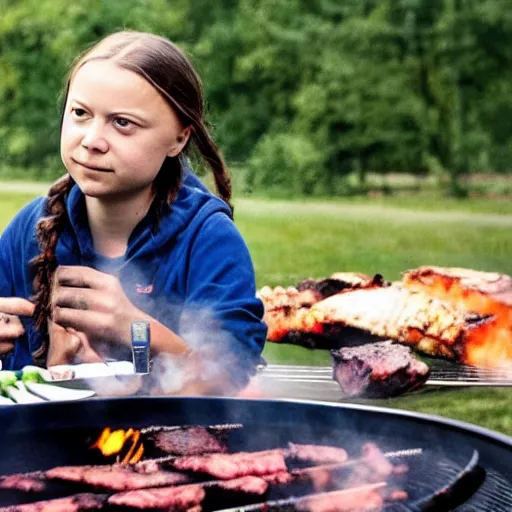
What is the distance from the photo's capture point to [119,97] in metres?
2.04

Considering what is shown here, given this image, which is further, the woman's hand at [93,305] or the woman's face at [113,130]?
the woman's hand at [93,305]

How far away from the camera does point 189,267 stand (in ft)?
6.91

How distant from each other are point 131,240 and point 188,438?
77 centimetres

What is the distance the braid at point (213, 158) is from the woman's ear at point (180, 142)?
0.06 ft

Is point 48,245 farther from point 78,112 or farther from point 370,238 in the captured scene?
point 370,238

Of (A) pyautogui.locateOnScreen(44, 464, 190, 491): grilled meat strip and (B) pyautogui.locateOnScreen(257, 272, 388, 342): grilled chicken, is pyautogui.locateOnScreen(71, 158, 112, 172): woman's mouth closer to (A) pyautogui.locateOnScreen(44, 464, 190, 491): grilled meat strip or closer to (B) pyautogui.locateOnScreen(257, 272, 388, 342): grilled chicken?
(B) pyautogui.locateOnScreen(257, 272, 388, 342): grilled chicken

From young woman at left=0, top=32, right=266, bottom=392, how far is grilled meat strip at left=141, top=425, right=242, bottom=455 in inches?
24.5

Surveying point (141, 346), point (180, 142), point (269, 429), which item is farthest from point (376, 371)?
point (269, 429)

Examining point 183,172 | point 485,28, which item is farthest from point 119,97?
point 485,28

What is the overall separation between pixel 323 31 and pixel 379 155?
1.16 feet

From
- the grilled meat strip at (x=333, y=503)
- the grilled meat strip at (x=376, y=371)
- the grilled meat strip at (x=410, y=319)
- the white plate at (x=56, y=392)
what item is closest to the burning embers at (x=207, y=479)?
the grilled meat strip at (x=333, y=503)

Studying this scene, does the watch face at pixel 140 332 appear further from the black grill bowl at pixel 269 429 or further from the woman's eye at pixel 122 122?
the black grill bowl at pixel 269 429

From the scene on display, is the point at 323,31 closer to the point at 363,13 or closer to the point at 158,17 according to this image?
the point at 363,13

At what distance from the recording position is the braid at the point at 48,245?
7.20ft
